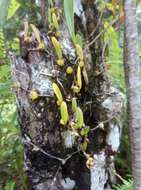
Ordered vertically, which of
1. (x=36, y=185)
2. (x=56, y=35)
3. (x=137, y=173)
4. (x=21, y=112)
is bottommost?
(x=36, y=185)

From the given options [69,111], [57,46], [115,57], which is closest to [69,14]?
[57,46]

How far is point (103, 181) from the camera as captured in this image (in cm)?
141

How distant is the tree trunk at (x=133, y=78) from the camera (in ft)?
3.15

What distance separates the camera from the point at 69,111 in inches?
51.8

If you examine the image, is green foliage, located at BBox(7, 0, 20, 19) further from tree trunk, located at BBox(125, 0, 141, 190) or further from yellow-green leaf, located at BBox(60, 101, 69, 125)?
tree trunk, located at BBox(125, 0, 141, 190)

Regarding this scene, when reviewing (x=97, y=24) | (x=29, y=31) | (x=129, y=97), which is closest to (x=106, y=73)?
(x=97, y=24)

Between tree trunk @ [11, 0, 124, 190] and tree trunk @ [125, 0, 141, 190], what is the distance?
35cm

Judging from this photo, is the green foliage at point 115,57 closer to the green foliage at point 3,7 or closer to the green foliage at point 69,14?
the green foliage at point 3,7

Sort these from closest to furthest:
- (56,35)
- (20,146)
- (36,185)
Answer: (56,35) < (36,185) < (20,146)

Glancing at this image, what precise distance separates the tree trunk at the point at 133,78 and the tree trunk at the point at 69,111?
353 millimetres

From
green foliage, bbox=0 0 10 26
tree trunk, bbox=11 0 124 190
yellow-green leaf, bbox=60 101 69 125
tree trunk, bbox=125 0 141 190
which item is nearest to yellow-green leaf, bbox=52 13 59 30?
tree trunk, bbox=11 0 124 190

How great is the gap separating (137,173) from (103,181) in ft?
1.45

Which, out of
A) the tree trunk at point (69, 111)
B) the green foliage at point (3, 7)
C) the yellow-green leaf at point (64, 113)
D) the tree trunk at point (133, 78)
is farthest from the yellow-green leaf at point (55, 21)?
the tree trunk at point (133, 78)

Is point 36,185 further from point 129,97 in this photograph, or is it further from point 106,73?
point 129,97
